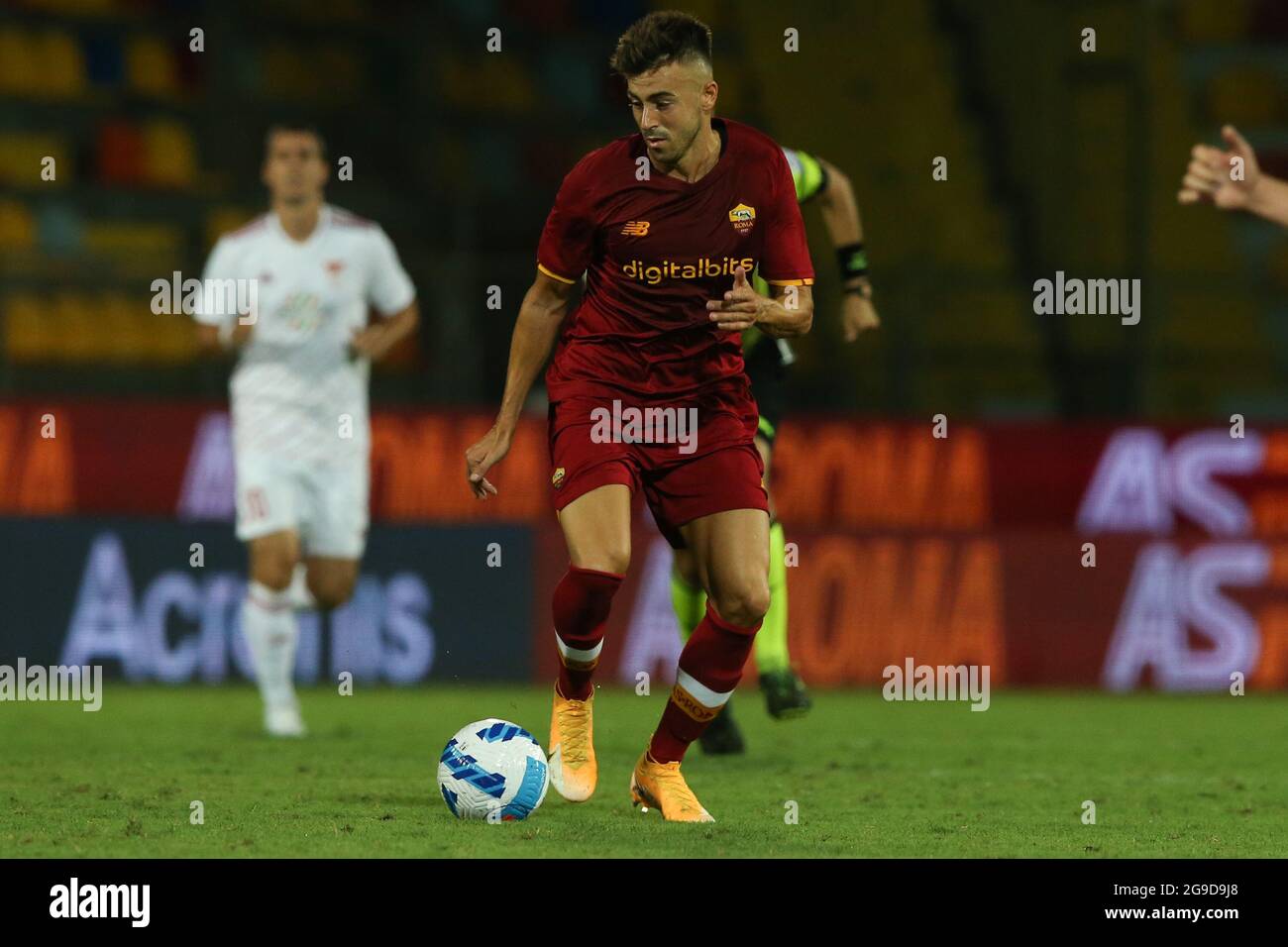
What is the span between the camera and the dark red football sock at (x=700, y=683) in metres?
6.66

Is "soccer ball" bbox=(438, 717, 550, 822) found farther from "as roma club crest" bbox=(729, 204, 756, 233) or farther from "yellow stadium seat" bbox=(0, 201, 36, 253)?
"yellow stadium seat" bbox=(0, 201, 36, 253)

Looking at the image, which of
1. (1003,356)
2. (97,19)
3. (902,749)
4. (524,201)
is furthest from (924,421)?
(97,19)

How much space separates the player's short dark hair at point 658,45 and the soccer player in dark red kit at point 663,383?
3 centimetres

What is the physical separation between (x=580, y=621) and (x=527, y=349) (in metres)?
0.82

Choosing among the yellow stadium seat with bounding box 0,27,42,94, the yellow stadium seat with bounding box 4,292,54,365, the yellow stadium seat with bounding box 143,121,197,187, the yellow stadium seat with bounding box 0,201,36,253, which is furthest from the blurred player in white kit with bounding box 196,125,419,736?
the yellow stadium seat with bounding box 0,27,42,94

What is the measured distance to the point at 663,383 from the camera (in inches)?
262

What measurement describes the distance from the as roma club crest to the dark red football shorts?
20.8 inches

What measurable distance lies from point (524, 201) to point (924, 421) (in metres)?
6.28

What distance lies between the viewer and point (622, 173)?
21.6 feet

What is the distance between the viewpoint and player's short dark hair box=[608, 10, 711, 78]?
6336 millimetres
